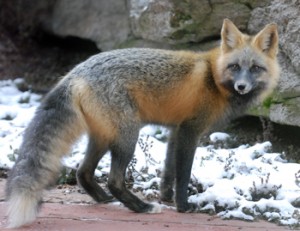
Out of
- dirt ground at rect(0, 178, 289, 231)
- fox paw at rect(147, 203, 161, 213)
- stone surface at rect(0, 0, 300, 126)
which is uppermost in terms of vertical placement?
stone surface at rect(0, 0, 300, 126)

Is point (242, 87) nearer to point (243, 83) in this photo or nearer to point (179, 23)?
point (243, 83)

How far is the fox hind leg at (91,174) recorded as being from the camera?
20.0 ft

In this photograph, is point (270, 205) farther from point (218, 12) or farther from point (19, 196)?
point (218, 12)

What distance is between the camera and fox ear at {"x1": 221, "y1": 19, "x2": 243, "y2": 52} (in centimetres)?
614

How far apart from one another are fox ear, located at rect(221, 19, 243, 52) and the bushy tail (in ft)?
5.26

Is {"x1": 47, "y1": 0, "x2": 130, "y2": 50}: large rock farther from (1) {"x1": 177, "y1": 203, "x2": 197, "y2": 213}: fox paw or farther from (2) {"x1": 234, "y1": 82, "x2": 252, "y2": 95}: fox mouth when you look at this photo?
(1) {"x1": 177, "y1": 203, "x2": 197, "y2": 213}: fox paw

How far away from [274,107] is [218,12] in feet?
4.98

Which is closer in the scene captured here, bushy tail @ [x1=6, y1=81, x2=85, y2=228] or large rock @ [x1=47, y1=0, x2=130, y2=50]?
bushy tail @ [x1=6, y1=81, x2=85, y2=228]

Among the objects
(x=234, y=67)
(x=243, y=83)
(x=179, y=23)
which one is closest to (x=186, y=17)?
(x=179, y=23)

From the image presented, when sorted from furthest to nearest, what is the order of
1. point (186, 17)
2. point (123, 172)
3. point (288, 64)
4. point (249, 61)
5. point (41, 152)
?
point (186, 17)
point (288, 64)
point (249, 61)
point (123, 172)
point (41, 152)

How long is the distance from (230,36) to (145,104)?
1078mm

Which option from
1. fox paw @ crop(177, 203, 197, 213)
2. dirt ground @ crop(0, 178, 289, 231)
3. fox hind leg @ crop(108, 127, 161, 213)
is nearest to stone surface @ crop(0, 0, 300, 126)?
fox paw @ crop(177, 203, 197, 213)

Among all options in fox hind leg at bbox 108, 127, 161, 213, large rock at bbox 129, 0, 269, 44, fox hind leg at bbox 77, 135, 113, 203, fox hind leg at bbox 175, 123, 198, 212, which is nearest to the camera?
A: fox hind leg at bbox 108, 127, 161, 213

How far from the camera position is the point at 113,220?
18.1ft
